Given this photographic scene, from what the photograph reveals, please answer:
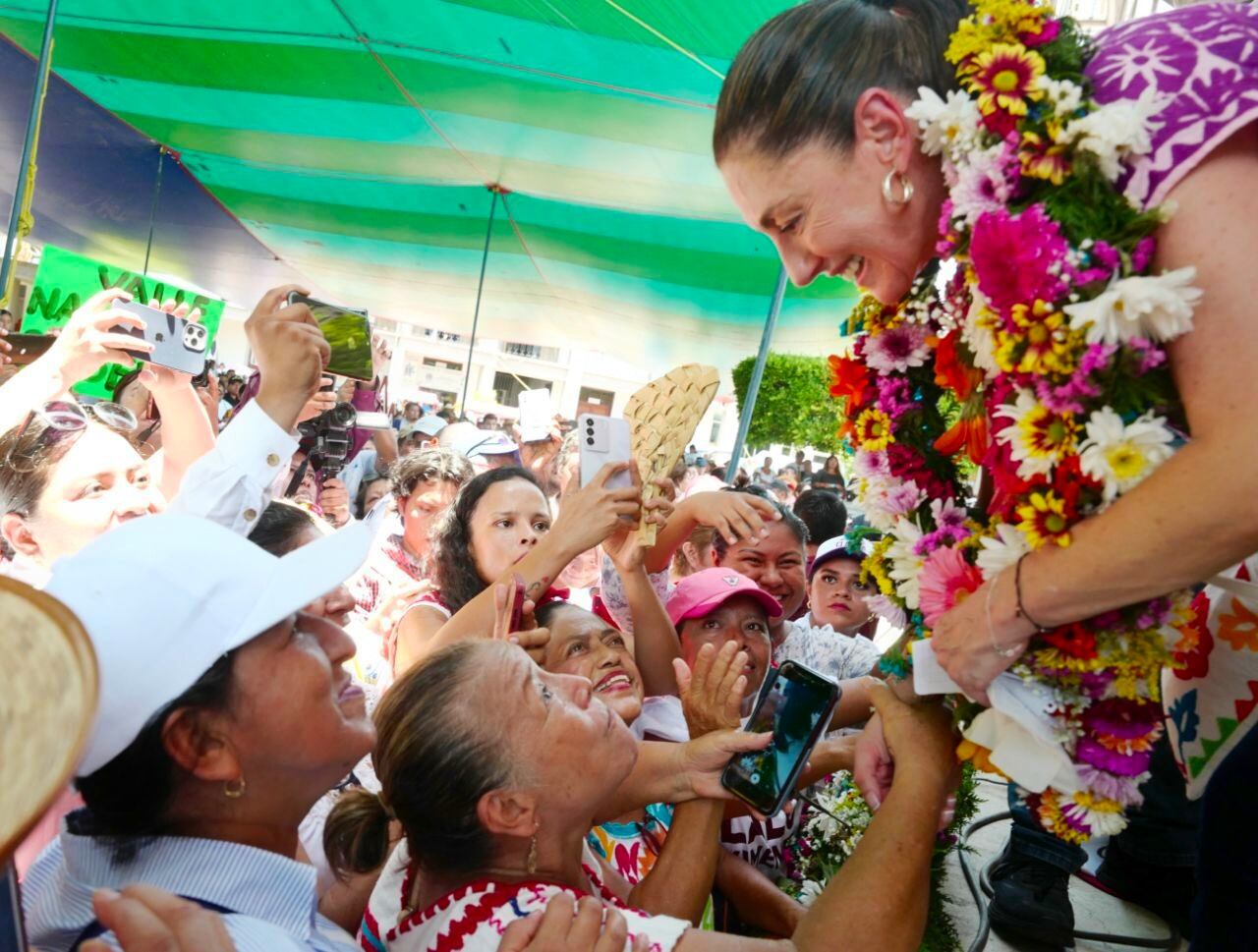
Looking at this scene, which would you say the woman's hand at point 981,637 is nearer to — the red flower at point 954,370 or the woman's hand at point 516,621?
the red flower at point 954,370

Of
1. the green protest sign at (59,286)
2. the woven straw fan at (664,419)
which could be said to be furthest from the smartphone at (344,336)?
the green protest sign at (59,286)

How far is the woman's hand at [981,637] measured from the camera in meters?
1.44

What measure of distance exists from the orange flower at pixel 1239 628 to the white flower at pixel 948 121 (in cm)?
100

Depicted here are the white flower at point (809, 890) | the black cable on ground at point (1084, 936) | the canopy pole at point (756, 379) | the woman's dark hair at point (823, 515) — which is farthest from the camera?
the canopy pole at point (756, 379)

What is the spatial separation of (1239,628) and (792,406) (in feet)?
53.9

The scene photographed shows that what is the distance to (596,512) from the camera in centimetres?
256

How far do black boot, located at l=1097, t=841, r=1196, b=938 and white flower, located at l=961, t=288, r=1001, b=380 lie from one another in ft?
9.74

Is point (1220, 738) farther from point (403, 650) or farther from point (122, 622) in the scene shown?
point (403, 650)

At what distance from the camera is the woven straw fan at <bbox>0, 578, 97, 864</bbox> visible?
27.3 inches

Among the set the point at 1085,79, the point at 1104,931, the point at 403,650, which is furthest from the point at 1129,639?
the point at 1104,931

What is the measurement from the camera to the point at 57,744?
72 centimetres

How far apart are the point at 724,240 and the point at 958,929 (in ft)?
21.9

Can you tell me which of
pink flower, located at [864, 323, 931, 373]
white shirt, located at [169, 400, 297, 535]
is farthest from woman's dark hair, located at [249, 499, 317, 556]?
pink flower, located at [864, 323, 931, 373]

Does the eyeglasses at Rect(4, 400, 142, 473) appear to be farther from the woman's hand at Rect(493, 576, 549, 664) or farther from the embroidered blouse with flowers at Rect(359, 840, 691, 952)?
the embroidered blouse with flowers at Rect(359, 840, 691, 952)
